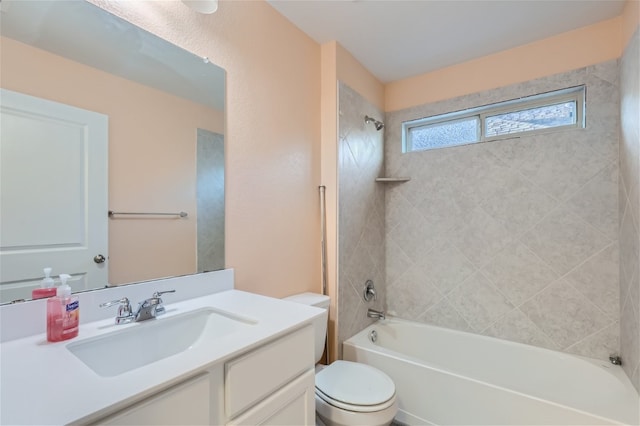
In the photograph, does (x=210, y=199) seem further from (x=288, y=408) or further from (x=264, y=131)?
(x=288, y=408)

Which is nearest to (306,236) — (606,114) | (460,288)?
(460,288)

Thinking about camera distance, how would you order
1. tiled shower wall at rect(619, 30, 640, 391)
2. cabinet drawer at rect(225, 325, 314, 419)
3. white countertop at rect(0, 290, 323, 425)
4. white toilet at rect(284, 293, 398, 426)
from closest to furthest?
1. white countertop at rect(0, 290, 323, 425)
2. cabinet drawer at rect(225, 325, 314, 419)
3. white toilet at rect(284, 293, 398, 426)
4. tiled shower wall at rect(619, 30, 640, 391)

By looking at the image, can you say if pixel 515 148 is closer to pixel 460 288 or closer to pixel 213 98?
pixel 460 288

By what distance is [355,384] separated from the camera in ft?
5.00

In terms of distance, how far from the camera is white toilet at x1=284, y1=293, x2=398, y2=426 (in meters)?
1.35

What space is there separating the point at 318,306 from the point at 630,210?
179cm

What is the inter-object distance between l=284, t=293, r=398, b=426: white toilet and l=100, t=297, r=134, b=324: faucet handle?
941 millimetres

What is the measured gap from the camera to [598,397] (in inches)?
64.4

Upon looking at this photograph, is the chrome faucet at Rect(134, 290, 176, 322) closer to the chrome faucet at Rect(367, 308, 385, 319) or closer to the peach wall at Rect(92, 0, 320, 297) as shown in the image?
the peach wall at Rect(92, 0, 320, 297)

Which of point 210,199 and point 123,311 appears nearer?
point 123,311

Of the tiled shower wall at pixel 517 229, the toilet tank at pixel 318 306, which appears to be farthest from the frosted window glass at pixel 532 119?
the toilet tank at pixel 318 306

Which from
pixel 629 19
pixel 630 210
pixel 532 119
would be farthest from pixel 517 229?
pixel 629 19

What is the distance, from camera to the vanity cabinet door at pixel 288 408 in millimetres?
867

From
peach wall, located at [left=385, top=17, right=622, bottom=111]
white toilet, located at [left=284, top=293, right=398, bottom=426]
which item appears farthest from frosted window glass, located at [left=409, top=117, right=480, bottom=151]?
white toilet, located at [left=284, top=293, right=398, bottom=426]
